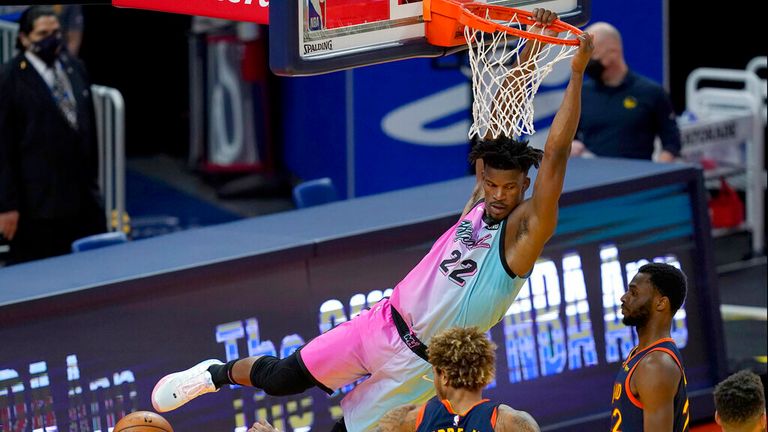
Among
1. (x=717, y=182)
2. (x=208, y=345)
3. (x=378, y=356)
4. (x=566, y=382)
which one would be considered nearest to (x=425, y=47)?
(x=378, y=356)

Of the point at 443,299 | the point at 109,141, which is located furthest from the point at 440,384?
the point at 109,141

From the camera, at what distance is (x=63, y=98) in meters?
9.78

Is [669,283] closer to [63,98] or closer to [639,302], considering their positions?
[639,302]

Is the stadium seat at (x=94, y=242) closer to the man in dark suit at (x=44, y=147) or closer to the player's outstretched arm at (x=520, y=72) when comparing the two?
the man in dark suit at (x=44, y=147)

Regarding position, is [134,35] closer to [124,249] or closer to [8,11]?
[8,11]

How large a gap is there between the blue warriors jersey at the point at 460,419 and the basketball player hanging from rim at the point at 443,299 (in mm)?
944

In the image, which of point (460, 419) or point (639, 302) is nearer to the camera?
point (460, 419)

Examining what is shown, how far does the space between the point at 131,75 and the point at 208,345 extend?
34.6 ft

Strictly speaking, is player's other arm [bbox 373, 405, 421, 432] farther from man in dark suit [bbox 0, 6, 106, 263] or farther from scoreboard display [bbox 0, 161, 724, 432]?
man in dark suit [bbox 0, 6, 106, 263]

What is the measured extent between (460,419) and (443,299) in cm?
108

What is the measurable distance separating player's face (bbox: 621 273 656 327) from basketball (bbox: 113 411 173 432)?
2023 millimetres

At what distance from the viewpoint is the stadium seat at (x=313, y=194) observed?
962 centimetres

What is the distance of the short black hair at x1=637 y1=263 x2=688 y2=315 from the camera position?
20.2ft

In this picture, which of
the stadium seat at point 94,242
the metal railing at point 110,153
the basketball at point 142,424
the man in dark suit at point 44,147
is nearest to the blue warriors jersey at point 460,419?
the basketball at point 142,424
